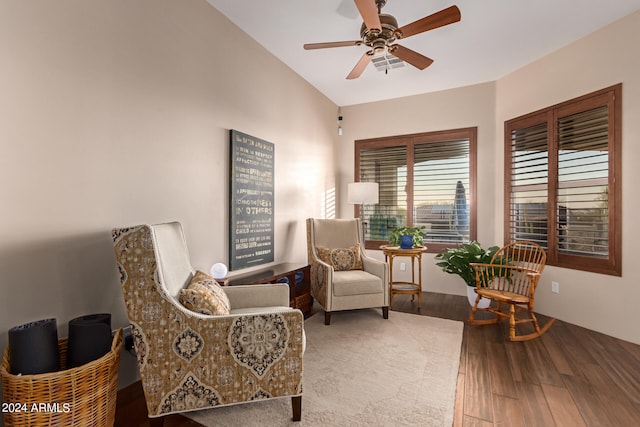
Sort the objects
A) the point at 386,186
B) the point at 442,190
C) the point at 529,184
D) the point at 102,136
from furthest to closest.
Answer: the point at 386,186, the point at 442,190, the point at 529,184, the point at 102,136

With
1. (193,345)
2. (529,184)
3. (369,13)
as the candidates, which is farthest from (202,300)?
(529,184)

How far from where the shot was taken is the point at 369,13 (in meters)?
2.16

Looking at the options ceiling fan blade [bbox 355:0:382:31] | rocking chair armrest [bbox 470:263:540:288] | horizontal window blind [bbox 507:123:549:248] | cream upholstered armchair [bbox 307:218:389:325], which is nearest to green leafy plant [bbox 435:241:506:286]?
rocking chair armrest [bbox 470:263:540:288]

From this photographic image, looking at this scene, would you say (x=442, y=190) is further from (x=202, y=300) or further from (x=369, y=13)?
(x=202, y=300)

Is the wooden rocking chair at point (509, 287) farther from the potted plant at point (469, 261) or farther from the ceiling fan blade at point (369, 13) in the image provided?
the ceiling fan blade at point (369, 13)

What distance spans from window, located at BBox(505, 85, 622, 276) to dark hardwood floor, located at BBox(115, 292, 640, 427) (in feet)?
2.87

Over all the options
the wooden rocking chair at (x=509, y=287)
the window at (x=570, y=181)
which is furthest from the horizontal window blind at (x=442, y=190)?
the wooden rocking chair at (x=509, y=287)

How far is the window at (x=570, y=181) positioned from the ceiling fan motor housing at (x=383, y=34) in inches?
92.8

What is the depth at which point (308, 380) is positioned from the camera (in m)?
2.21

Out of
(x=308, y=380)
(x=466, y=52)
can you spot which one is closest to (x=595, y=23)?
(x=466, y=52)

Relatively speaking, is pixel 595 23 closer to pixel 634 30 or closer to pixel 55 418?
pixel 634 30

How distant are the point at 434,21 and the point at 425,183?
2832 mm

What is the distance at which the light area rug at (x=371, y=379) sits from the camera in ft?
5.95

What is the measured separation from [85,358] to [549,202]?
4410mm
